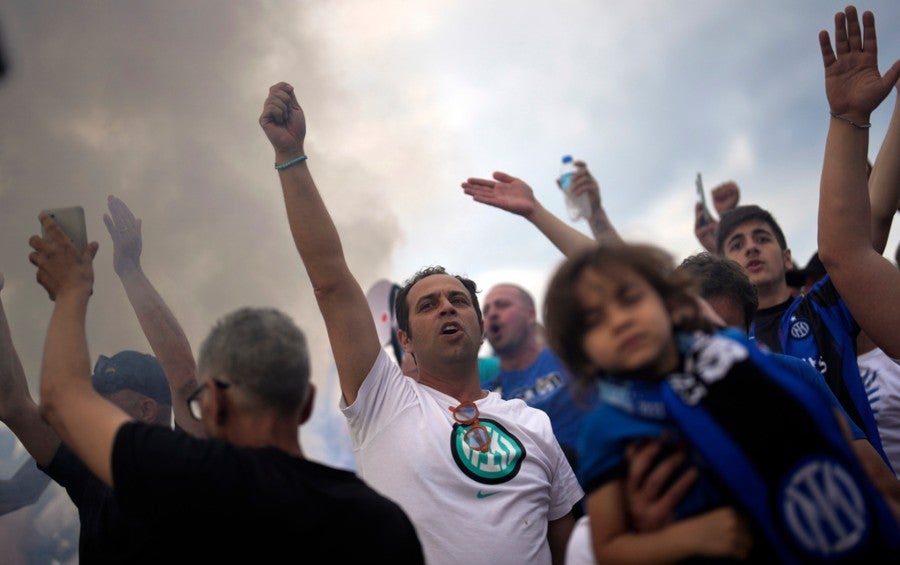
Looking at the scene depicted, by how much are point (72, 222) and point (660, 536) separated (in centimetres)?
164

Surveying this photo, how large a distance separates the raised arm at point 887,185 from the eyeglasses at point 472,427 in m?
1.82

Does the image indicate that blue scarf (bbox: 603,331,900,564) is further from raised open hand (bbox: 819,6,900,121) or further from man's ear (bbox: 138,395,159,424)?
man's ear (bbox: 138,395,159,424)

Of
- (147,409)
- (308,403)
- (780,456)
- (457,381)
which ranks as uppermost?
(147,409)

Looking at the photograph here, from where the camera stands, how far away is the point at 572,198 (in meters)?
4.53

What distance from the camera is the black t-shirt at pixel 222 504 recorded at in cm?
132

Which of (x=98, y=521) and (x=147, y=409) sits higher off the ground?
(x=147, y=409)

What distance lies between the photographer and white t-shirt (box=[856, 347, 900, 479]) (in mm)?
2717

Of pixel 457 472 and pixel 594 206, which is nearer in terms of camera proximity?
pixel 457 472

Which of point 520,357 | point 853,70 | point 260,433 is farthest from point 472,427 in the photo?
point 520,357

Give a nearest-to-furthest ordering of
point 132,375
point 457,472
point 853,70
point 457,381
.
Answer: point 457,472 → point 853,70 → point 457,381 → point 132,375

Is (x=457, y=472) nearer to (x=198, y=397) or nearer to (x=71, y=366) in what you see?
(x=198, y=397)

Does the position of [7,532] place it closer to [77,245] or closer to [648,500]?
[77,245]

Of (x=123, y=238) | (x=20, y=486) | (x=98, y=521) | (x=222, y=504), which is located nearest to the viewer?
(x=222, y=504)

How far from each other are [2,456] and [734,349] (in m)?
3.77
